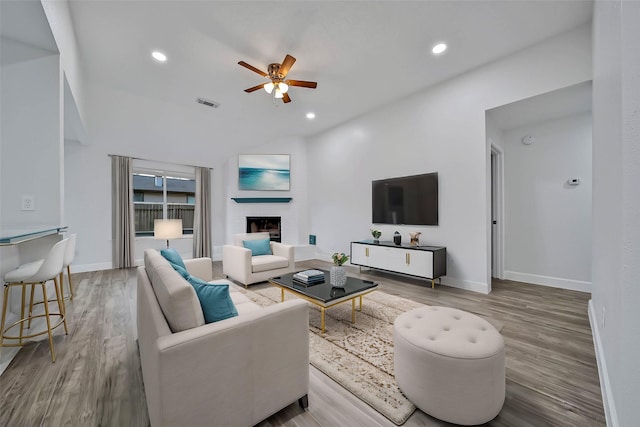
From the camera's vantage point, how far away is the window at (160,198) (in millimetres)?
5543

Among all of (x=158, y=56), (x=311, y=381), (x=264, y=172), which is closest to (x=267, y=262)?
(x=311, y=381)

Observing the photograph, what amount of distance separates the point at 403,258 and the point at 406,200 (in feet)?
3.36

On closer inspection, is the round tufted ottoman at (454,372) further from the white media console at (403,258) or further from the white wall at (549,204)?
the white wall at (549,204)

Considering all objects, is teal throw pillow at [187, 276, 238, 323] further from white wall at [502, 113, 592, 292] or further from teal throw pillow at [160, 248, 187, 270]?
white wall at [502, 113, 592, 292]

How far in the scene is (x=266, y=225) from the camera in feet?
20.4

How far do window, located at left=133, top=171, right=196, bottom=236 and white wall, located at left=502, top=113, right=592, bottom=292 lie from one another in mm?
6695

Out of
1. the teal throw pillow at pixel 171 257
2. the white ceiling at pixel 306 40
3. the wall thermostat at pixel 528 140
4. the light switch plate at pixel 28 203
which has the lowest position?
the teal throw pillow at pixel 171 257

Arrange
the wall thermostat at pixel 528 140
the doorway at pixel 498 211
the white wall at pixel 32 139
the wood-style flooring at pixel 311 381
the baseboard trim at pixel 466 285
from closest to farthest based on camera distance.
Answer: the wood-style flooring at pixel 311 381, the white wall at pixel 32 139, the baseboard trim at pixel 466 285, the wall thermostat at pixel 528 140, the doorway at pixel 498 211

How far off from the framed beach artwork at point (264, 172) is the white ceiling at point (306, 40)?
6.08 feet

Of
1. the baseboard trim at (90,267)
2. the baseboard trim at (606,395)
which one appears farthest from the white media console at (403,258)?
the baseboard trim at (90,267)

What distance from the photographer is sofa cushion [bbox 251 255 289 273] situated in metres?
3.72

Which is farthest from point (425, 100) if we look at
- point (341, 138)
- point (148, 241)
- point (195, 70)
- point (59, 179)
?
point (148, 241)

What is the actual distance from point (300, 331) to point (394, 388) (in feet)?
2.49

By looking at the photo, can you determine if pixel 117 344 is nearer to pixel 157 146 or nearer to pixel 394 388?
pixel 394 388
